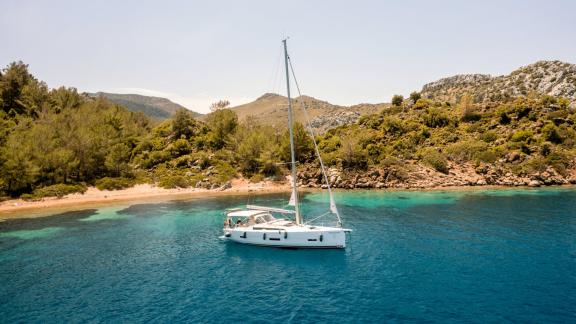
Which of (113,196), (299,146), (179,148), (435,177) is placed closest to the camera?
(435,177)

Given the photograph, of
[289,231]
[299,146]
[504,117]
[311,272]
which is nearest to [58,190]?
[299,146]

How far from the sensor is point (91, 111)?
11381 cm

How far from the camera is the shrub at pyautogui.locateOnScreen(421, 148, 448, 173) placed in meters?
84.5

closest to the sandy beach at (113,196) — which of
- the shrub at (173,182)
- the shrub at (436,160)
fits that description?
the shrub at (173,182)

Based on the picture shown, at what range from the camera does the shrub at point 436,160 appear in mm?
84500

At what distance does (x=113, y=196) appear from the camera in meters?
82.3

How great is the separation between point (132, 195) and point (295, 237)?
60.9 metres

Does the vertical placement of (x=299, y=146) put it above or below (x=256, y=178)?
above

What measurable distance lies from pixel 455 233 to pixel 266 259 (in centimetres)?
2348

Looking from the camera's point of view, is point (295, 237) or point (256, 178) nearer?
point (295, 237)

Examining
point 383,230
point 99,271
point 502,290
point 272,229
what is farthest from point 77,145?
point 502,290

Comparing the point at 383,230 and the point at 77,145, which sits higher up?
the point at 77,145

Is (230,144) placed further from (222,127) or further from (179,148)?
(179,148)

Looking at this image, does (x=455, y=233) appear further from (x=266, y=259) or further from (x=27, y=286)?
(x=27, y=286)
